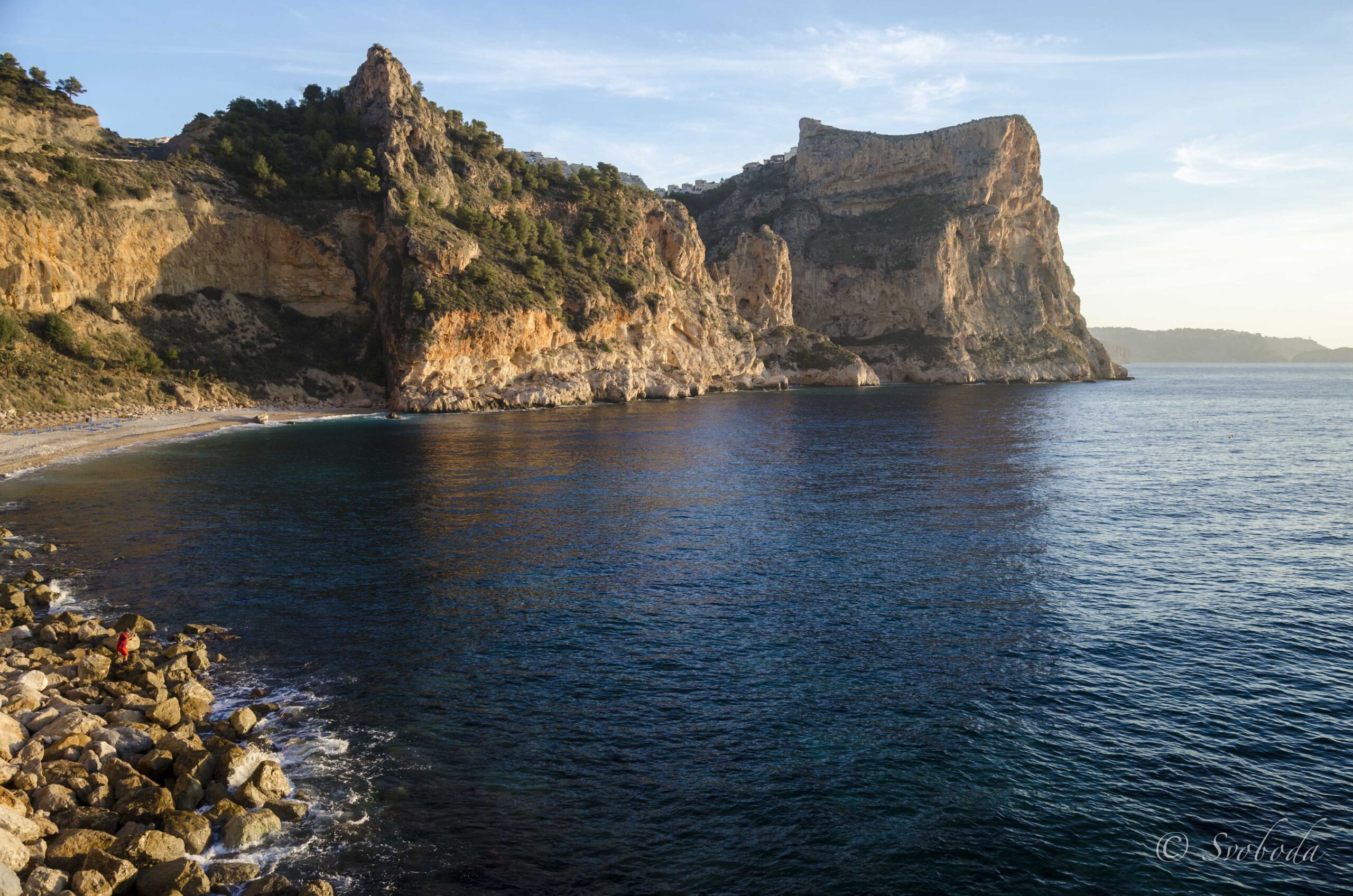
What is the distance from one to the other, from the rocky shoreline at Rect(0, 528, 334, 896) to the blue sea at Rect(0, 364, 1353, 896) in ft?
2.52

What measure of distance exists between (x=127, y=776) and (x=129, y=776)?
0.03 metres

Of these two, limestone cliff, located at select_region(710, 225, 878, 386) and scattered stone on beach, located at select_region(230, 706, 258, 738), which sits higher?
limestone cliff, located at select_region(710, 225, 878, 386)

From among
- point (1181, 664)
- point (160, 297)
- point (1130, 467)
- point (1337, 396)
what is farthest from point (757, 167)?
point (1181, 664)

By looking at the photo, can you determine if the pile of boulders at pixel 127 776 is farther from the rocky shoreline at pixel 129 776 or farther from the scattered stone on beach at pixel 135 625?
the scattered stone on beach at pixel 135 625

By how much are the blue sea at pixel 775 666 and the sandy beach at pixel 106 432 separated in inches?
307

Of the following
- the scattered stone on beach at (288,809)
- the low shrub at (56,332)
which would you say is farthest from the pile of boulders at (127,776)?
the low shrub at (56,332)

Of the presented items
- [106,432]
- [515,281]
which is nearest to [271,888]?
[106,432]

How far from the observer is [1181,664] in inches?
681

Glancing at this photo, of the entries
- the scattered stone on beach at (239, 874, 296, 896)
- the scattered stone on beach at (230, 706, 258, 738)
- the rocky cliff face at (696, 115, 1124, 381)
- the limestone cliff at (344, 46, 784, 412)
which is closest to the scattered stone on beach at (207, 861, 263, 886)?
the scattered stone on beach at (239, 874, 296, 896)

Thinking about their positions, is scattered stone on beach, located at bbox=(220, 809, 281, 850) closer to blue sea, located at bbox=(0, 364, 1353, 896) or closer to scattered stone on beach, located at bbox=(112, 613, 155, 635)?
blue sea, located at bbox=(0, 364, 1353, 896)

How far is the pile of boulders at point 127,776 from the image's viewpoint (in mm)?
10062

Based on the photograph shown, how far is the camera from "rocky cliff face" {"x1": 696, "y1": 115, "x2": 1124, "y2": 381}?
493 feet

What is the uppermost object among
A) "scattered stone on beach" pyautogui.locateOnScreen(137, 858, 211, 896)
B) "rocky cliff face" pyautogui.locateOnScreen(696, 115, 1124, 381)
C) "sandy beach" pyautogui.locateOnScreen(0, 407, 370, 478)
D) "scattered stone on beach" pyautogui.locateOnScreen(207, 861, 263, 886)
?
"rocky cliff face" pyautogui.locateOnScreen(696, 115, 1124, 381)

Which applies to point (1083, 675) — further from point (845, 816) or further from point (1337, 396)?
point (1337, 396)
